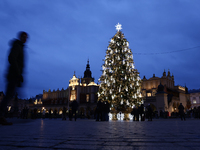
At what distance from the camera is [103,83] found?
24.6 m

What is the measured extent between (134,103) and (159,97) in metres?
13.6

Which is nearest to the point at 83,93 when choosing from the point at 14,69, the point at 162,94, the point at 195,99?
the point at 162,94

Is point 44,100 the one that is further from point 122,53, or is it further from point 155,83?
point 122,53

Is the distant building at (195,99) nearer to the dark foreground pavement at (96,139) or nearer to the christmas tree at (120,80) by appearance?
the christmas tree at (120,80)

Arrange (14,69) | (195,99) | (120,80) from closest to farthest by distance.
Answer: (14,69)
(120,80)
(195,99)

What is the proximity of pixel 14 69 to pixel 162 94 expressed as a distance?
33.8 metres

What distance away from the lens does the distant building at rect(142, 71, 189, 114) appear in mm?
35906

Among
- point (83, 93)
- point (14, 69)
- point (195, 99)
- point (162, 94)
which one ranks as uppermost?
point (83, 93)

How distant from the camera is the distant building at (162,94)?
3591 centimetres

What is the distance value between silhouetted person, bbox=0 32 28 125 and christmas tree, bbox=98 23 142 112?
18937 mm

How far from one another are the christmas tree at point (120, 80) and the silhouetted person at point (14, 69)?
62.1ft

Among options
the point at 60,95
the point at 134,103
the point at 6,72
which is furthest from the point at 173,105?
the point at 6,72

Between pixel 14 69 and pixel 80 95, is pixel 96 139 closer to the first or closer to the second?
pixel 14 69

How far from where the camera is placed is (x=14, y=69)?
4.78 m
